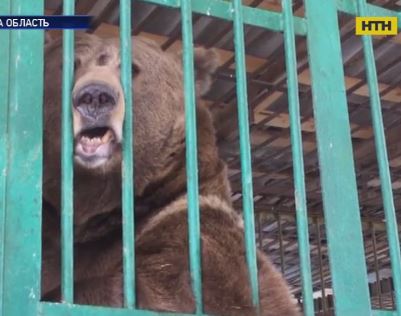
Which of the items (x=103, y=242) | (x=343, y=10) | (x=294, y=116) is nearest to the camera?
(x=294, y=116)

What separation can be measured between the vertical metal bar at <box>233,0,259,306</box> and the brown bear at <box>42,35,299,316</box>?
0.22m

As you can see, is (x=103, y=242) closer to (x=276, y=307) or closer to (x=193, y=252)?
(x=276, y=307)

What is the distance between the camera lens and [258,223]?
30.0 feet

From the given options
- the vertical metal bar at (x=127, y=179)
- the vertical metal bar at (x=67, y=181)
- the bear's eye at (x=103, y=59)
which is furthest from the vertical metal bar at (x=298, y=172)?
the bear's eye at (x=103, y=59)

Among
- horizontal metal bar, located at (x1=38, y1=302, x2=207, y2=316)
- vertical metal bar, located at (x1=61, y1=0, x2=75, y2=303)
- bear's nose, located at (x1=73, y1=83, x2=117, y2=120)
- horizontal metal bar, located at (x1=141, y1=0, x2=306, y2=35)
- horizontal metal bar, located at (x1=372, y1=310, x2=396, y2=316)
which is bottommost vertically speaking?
horizontal metal bar, located at (x1=372, y1=310, x2=396, y2=316)

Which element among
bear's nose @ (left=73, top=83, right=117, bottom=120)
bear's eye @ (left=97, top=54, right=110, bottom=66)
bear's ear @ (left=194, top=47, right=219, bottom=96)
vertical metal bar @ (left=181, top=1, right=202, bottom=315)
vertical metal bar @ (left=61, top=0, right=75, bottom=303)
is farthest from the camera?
bear's ear @ (left=194, top=47, right=219, bottom=96)

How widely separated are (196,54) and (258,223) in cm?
508

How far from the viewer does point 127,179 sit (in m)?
2.53

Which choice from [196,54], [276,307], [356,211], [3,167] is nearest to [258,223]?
[196,54]

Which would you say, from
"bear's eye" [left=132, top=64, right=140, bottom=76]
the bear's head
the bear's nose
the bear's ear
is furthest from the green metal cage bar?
the bear's ear

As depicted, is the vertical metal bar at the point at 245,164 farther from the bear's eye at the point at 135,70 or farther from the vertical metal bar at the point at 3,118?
the bear's eye at the point at 135,70

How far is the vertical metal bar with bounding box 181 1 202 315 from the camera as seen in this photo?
2557mm

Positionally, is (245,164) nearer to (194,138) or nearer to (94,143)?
(194,138)

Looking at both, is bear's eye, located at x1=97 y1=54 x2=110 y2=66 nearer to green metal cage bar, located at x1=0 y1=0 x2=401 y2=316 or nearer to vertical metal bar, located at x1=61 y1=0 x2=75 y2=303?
green metal cage bar, located at x1=0 y1=0 x2=401 y2=316
